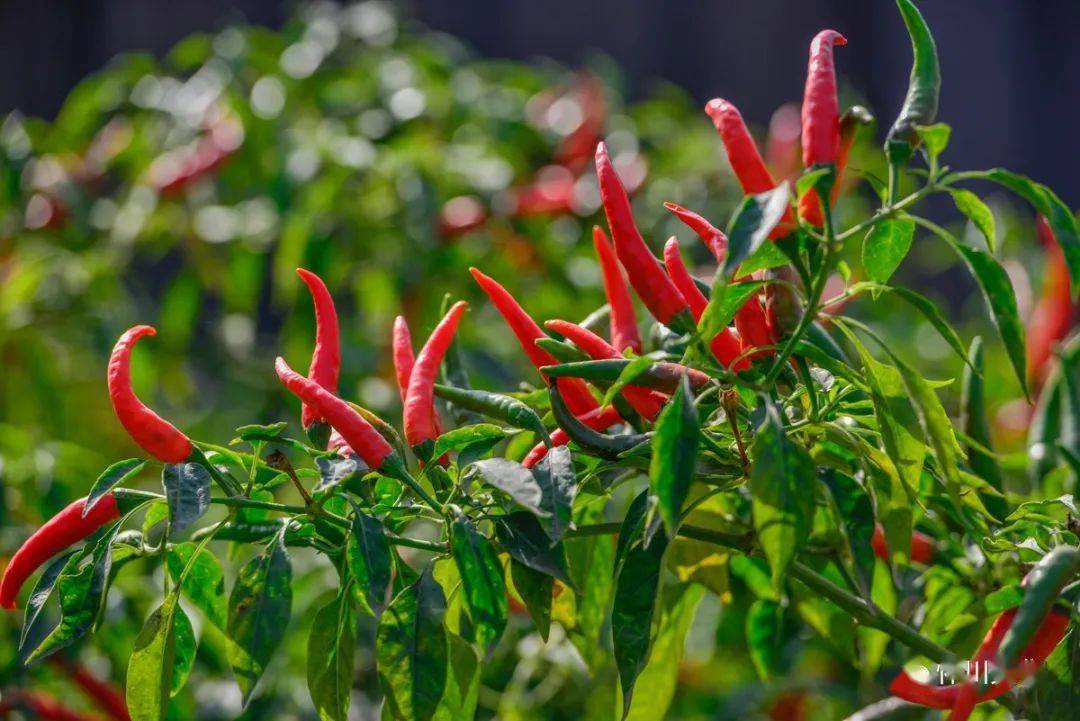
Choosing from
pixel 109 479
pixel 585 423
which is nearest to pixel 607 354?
pixel 585 423

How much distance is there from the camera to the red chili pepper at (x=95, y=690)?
3.90 feet

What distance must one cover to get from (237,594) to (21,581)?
4.7 inches

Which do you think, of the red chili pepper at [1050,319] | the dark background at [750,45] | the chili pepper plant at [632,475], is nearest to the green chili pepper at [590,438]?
the chili pepper plant at [632,475]

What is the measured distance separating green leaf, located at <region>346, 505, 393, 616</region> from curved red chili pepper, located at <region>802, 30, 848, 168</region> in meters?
0.29

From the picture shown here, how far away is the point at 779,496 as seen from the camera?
24.7 inches

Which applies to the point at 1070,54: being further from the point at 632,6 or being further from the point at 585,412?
the point at 585,412

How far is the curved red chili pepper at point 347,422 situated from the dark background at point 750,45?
351cm

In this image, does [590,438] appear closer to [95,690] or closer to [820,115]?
[820,115]

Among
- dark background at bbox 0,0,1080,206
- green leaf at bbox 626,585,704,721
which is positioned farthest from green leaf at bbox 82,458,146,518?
dark background at bbox 0,0,1080,206

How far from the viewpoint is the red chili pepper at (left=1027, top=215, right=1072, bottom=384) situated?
62.1 inches

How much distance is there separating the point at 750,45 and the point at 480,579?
3783mm

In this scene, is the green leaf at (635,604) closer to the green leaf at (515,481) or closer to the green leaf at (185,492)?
the green leaf at (515,481)

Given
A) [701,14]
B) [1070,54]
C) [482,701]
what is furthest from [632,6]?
[482,701]

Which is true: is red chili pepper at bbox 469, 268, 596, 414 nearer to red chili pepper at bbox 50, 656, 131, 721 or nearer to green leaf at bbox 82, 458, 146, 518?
green leaf at bbox 82, 458, 146, 518
